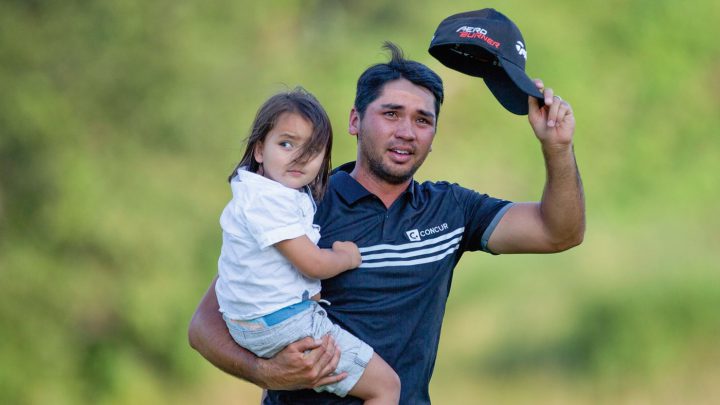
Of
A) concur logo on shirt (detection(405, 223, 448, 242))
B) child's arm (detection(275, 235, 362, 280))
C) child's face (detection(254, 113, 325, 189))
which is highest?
child's face (detection(254, 113, 325, 189))

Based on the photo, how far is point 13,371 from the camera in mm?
10133

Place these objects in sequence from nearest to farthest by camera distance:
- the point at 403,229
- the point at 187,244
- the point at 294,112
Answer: the point at 294,112 < the point at 403,229 < the point at 187,244

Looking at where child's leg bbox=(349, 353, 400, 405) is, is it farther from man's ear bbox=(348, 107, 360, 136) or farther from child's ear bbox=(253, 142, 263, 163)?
man's ear bbox=(348, 107, 360, 136)

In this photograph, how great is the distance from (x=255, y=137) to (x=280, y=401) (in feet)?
2.79

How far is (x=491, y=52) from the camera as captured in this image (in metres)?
3.48

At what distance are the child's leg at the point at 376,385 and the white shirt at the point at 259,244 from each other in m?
0.31

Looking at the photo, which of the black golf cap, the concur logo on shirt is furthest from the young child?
the black golf cap

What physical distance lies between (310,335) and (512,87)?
0.97m

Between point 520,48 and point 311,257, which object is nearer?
point 311,257

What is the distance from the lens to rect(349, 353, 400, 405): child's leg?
3418mm

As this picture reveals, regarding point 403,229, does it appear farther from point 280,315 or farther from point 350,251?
point 280,315

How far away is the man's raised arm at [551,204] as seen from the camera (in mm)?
3451

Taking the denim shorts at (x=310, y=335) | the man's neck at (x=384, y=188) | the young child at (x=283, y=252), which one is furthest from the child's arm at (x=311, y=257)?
the man's neck at (x=384, y=188)

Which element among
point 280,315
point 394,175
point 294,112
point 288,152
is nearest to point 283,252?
point 280,315
